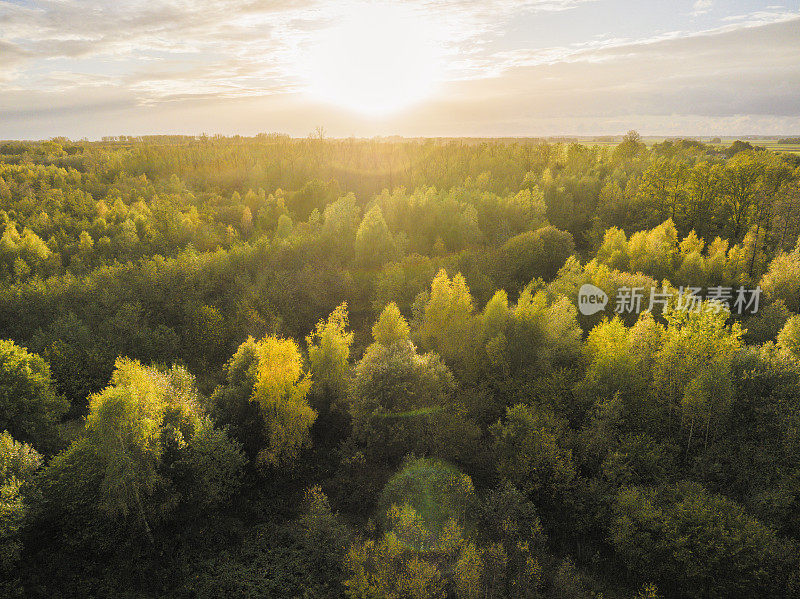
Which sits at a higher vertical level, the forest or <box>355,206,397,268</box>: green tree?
<box>355,206,397,268</box>: green tree

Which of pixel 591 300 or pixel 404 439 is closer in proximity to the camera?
pixel 404 439

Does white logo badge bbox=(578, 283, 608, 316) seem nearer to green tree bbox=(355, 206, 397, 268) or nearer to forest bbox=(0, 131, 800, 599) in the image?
forest bbox=(0, 131, 800, 599)

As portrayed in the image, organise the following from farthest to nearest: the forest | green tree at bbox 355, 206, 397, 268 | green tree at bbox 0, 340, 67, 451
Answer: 1. green tree at bbox 355, 206, 397, 268
2. green tree at bbox 0, 340, 67, 451
3. the forest

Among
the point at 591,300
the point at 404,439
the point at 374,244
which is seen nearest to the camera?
the point at 404,439

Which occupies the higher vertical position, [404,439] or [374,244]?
[374,244]

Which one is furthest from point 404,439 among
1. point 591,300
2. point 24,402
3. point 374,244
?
point 374,244

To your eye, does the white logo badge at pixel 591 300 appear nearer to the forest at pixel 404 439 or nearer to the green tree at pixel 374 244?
the forest at pixel 404 439

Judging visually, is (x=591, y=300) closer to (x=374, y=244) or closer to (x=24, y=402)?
(x=374, y=244)

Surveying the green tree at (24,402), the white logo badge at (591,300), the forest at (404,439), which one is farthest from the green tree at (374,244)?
the green tree at (24,402)

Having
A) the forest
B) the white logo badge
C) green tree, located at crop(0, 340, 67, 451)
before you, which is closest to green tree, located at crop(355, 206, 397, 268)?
the forest

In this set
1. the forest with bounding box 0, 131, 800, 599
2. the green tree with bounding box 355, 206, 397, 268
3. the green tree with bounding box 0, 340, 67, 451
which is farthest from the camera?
the green tree with bounding box 355, 206, 397, 268
